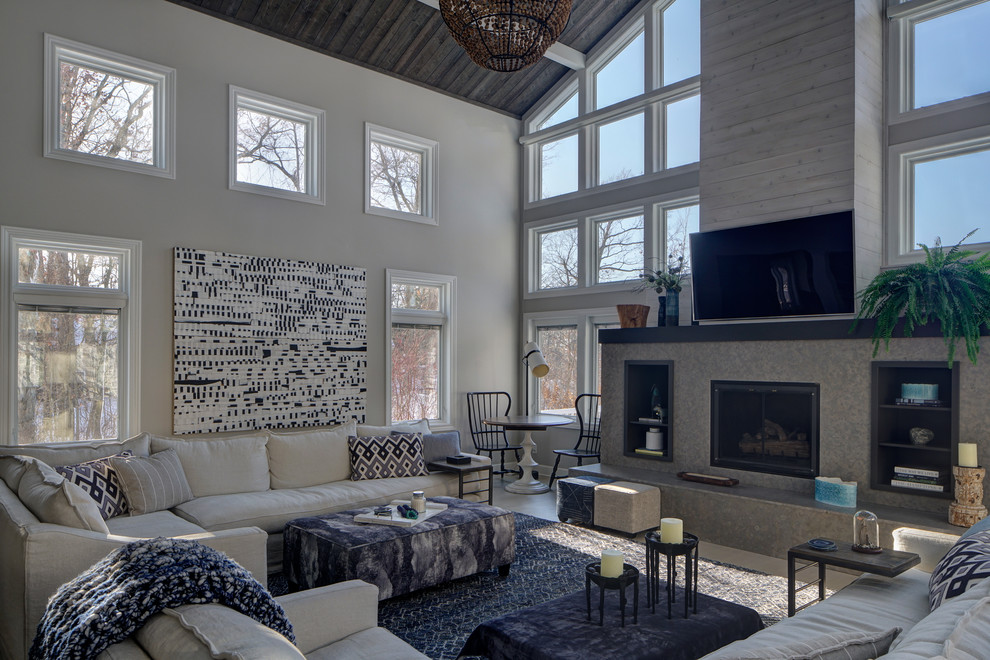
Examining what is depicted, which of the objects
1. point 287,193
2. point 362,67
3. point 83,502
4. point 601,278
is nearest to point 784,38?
point 601,278

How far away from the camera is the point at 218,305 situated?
17.7 feet

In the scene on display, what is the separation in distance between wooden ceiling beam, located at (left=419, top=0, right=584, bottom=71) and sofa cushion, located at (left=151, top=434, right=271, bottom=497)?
483 centimetres

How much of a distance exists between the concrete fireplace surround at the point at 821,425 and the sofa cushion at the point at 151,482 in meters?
3.22

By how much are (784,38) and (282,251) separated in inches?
176

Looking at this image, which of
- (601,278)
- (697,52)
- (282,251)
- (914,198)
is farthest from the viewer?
(601,278)

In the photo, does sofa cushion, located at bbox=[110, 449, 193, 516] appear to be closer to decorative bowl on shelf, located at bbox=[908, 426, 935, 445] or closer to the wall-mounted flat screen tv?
the wall-mounted flat screen tv

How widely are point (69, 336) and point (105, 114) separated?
1702 millimetres

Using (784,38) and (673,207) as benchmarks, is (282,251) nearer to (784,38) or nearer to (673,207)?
(673,207)

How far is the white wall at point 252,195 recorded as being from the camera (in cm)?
465

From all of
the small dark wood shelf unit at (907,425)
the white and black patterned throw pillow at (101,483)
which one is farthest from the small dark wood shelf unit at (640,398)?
the white and black patterned throw pillow at (101,483)

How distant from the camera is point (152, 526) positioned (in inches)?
146

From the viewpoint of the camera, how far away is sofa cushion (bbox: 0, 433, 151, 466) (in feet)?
13.1

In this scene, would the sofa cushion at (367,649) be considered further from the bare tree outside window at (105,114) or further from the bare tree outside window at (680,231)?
the bare tree outside window at (680,231)

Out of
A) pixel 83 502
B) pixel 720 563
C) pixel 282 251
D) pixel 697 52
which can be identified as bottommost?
pixel 720 563
